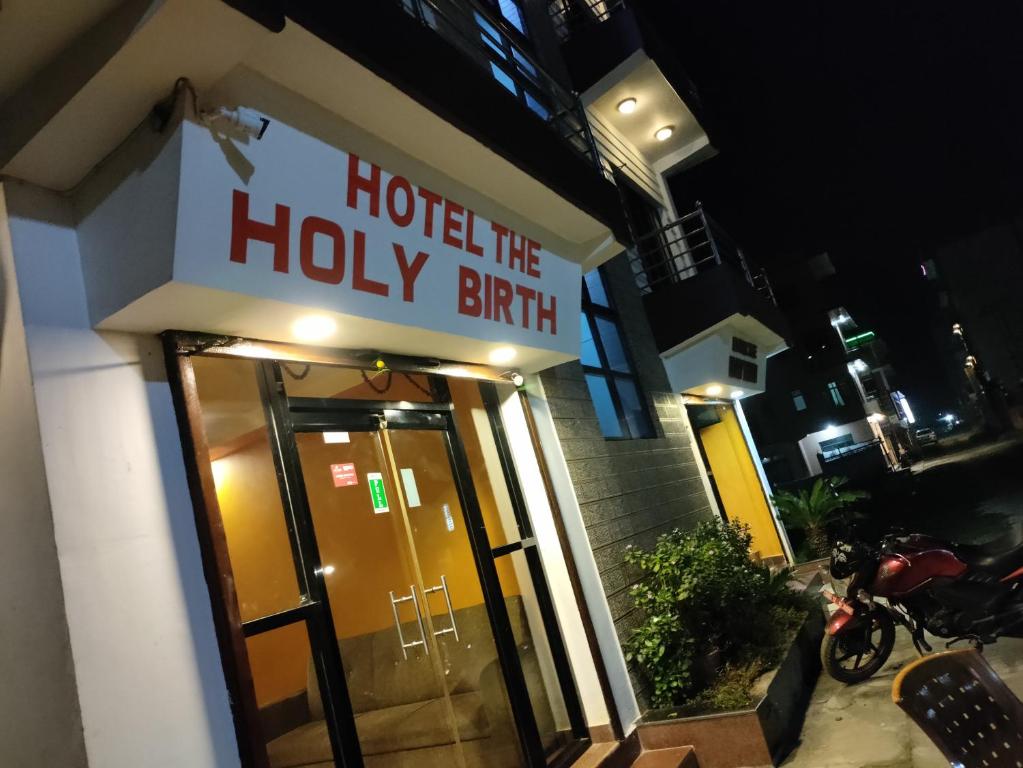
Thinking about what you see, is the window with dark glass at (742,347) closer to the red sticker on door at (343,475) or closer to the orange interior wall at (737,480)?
the orange interior wall at (737,480)

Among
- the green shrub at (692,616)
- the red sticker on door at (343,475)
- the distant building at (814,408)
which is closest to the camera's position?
the red sticker on door at (343,475)

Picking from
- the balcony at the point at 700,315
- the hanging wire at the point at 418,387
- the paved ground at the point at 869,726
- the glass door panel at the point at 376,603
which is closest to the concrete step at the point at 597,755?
the glass door panel at the point at 376,603

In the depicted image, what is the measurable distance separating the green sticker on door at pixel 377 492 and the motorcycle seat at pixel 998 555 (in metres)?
4.90

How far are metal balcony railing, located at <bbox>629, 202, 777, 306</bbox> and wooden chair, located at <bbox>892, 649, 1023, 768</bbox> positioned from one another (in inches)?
288

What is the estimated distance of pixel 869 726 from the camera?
4871mm

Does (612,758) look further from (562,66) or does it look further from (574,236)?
(562,66)

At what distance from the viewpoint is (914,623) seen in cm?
566

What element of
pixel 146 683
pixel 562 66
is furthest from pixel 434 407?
pixel 562 66

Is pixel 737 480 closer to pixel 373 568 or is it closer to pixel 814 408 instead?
pixel 373 568

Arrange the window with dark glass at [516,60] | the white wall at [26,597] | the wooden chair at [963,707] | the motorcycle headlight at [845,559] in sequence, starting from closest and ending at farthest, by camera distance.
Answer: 1. the wooden chair at [963,707]
2. the white wall at [26,597]
3. the motorcycle headlight at [845,559]
4. the window with dark glass at [516,60]

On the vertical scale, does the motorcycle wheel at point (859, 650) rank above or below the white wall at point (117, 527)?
below

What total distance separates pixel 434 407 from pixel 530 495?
1.26m

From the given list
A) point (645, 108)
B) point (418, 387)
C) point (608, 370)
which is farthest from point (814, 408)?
point (418, 387)

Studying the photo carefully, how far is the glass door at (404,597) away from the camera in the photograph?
3773 millimetres
